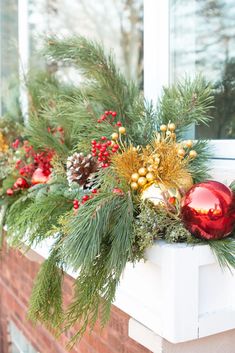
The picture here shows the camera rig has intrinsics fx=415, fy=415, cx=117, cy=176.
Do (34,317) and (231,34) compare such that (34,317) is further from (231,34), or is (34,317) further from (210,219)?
(231,34)

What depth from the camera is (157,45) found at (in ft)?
4.32

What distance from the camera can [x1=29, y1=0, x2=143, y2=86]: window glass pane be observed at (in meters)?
2.11

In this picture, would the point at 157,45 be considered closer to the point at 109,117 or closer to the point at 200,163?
the point at 109,117

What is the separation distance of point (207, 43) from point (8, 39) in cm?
170

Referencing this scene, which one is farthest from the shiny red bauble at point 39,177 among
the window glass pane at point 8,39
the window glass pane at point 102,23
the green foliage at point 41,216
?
the window glass pane at point 8,39

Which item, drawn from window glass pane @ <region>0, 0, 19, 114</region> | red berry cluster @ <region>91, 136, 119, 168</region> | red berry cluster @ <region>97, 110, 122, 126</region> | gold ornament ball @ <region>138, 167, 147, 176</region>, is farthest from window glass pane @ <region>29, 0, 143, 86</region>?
gold ornament ball @ <region>138, 167, 147, 176</region>

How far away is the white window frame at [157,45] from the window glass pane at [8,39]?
140 cm

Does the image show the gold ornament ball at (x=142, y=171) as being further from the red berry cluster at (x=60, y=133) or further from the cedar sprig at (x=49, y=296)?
the red berry cluster at (x=60, y=133)

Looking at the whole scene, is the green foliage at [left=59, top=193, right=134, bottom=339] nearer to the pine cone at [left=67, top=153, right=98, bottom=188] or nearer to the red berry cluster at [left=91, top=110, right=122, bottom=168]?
the red berry cluster at [left=91, top=110, right=122, bottom=168]

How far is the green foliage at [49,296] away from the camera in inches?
36.4

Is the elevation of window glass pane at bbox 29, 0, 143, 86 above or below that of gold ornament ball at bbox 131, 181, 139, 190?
above

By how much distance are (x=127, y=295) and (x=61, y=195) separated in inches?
12.3

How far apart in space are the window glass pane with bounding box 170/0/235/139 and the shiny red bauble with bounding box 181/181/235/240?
427 millimetres

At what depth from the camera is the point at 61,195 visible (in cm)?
111
